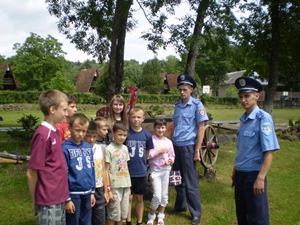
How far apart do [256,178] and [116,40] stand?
6486 millimetres

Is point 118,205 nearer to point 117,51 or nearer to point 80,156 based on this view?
point 80,156

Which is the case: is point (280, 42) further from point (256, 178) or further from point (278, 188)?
point (256, 178)

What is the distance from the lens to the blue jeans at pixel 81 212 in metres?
3.88

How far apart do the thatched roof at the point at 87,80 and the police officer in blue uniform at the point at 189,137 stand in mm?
57426

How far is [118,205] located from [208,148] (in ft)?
12.0

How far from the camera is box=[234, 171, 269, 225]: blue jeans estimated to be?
13.8ft

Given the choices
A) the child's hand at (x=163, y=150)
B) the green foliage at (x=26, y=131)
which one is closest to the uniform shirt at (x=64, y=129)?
the child's hand at (x=163, y=150)

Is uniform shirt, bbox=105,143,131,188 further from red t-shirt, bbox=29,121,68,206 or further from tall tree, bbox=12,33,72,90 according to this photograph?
tall tree, bbox=12,33,72,90

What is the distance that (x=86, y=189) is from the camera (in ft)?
12.9

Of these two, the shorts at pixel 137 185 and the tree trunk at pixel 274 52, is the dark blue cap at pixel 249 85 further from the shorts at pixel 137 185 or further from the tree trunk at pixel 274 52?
the tree trunk at pixel 274 52

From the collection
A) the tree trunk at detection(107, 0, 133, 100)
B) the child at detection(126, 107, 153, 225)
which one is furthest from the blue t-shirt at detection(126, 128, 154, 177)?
the tree trunk at detection(107, 0, 133, 100)

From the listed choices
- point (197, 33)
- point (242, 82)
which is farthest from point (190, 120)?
point (197, 33)

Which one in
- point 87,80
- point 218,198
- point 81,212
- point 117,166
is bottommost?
point 218,198

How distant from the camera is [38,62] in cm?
5084
